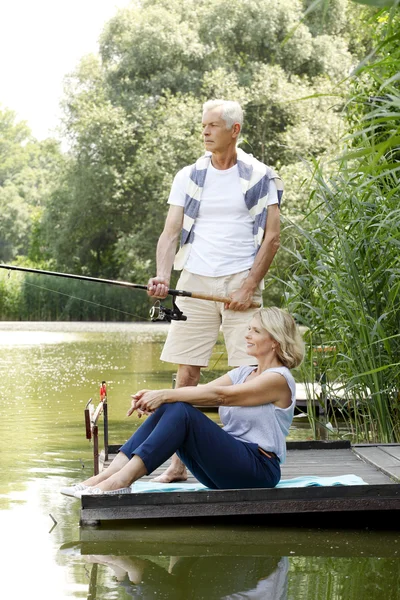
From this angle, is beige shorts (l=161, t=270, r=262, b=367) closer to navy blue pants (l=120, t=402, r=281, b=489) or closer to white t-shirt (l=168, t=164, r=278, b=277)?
white t-shirt (l=168, t=164, r=278, b=277)

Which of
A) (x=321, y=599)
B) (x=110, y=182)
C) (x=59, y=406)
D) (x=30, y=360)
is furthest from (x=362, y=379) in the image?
(x=110, y=182)

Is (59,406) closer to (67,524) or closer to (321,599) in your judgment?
(67,524)

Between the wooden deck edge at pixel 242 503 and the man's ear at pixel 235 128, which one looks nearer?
the wooden deck edge at pixel 242 503

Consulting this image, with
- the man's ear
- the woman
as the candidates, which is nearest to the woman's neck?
the woman

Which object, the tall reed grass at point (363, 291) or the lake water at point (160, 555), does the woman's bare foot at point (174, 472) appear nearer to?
the lake water at point (160, 555)

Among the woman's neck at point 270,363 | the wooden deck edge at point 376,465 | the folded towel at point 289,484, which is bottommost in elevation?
the folded towel at point 289,484

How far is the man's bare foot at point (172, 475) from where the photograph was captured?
4.85m

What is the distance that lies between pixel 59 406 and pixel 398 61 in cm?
665

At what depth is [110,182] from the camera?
32.9 m

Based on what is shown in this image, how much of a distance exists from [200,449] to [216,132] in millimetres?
1567

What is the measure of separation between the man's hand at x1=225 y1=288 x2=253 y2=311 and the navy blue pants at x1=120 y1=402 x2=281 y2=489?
2.69 ft

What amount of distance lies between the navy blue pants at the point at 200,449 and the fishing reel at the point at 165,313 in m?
0.73

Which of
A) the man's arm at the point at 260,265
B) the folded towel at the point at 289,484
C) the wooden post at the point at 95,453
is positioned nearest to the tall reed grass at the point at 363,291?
the man's arm at the point at 260,265

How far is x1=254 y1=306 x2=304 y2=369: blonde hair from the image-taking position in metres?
4.39
